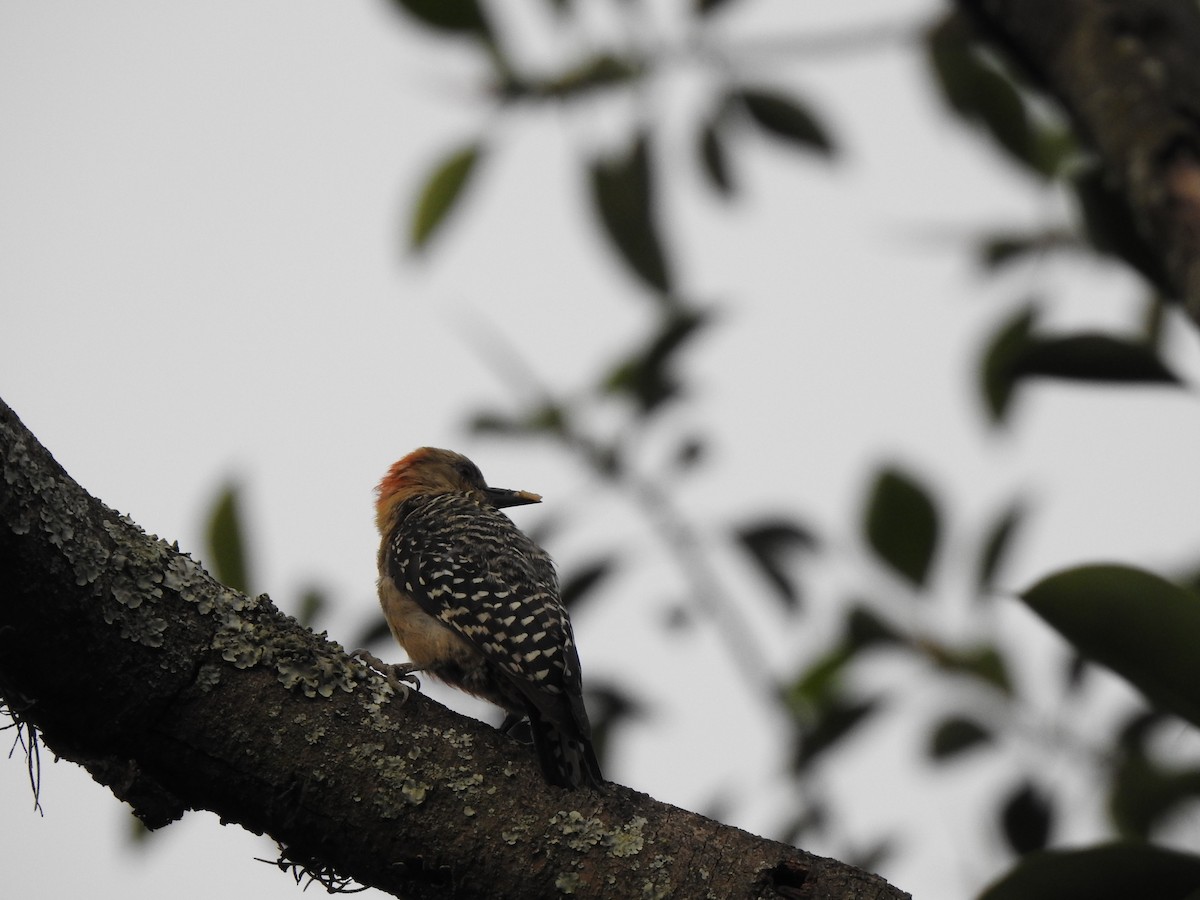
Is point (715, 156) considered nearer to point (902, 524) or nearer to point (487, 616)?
point (902, 524)

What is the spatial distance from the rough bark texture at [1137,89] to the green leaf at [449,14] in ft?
5.76

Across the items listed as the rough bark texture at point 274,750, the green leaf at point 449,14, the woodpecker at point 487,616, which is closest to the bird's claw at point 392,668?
the woodpecker at point 487,616

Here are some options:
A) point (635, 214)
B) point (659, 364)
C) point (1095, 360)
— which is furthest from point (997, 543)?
point (635, 214)

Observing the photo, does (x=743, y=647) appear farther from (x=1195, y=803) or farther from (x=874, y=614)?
(x=1195, y=803)

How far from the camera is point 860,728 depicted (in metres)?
4.14

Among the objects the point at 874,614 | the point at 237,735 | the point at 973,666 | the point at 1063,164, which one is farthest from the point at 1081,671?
the point at 237,735

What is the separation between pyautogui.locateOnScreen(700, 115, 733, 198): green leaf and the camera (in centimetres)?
470

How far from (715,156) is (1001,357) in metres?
1.48

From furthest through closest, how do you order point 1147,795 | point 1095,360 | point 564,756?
1. point 1147,795
2. point 1095,360
3. point 564,756

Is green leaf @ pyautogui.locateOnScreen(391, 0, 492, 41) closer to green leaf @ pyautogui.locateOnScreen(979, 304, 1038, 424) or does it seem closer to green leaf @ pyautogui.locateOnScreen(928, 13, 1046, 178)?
green leaf @ pyautogui.locateOnScreen(928, 13, 1046, 178)

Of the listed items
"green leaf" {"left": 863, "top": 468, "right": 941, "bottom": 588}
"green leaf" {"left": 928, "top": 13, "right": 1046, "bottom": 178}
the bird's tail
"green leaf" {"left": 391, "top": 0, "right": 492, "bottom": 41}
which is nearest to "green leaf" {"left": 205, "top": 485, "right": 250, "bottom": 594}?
the bird's tail

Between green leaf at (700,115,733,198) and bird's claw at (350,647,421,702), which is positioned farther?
green leaf at (700,115,733,198)

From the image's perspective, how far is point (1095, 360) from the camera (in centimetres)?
302

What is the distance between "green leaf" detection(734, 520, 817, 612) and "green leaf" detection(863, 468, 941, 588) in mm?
601
